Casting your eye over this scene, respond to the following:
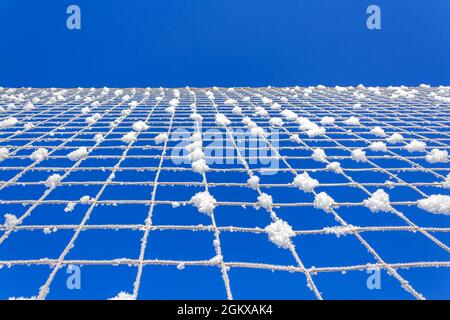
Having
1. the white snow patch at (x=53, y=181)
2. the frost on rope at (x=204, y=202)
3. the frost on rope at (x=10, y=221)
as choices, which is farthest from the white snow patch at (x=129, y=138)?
the frost on rope at (x=10, y=221)

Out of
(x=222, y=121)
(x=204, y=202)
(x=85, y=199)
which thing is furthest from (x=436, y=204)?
(x=222, y=121)

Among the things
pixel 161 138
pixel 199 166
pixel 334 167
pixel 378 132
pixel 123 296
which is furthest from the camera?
pixel 378 132

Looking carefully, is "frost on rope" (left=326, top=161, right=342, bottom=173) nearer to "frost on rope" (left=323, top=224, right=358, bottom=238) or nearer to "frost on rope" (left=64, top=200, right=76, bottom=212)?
"frost on rope" (left=323, top=224, right=358, bottom=238)

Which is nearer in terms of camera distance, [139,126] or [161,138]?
[161,138]

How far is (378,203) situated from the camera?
184 centimetres

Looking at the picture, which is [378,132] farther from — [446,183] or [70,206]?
[70,206]

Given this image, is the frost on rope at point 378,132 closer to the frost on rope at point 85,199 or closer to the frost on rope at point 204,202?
the frost on rope at point 204,202

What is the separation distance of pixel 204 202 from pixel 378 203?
731 mm

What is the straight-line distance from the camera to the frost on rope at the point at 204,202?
1750mm

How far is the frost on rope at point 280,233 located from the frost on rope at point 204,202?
27cm

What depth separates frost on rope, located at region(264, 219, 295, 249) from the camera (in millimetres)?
1509
